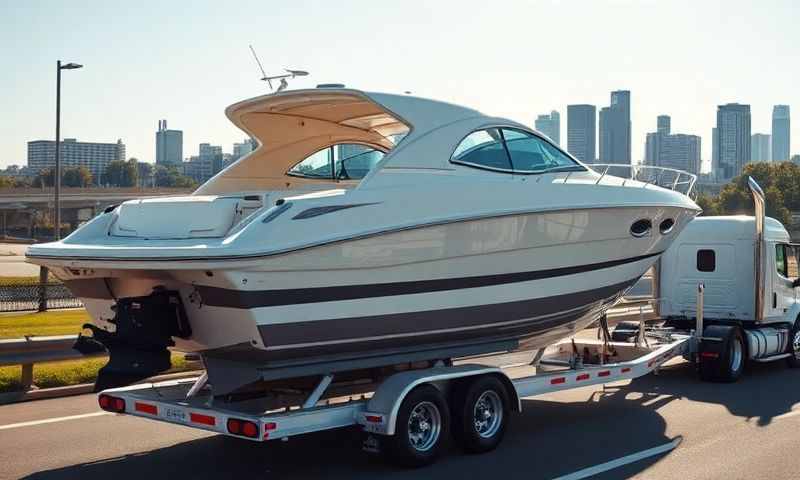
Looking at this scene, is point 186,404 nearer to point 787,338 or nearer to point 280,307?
point 280,307

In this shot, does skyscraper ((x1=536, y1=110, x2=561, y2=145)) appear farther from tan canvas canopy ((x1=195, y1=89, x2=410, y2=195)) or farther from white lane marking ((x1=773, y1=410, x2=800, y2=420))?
white lane marking ((x1=773, y1=410, x2=800, y2=420))

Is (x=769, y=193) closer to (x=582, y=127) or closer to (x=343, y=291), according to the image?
(x=582, y=127)

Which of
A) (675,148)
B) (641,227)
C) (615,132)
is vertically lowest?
(641,227)

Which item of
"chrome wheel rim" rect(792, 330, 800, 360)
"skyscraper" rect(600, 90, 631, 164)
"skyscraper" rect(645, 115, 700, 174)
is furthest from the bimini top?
"skyscraper" rect(645, 115, 700, 174)

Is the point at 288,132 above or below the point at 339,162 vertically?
above

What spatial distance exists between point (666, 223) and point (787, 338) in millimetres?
4667

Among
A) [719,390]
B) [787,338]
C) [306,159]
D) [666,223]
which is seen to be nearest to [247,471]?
[306,159]

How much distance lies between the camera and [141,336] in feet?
24.5

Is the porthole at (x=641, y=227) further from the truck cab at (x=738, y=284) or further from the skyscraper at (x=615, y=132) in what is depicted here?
the skyscraper at (x=615, y=132)

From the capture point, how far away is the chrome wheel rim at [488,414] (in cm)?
852

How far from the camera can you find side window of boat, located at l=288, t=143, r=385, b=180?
1014cm

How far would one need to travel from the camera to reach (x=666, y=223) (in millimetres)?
10555

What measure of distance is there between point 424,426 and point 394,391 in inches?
21.8

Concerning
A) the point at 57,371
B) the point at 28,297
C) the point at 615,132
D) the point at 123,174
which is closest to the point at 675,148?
the point at 615,132
